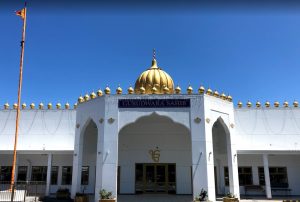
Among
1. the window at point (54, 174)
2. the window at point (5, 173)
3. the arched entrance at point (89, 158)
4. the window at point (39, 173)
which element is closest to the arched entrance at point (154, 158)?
the arched entrance at point (89, 158)

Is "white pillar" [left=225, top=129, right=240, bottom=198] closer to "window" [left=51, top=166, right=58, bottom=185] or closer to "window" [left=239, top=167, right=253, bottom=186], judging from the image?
"window" [left=239, top=167, right=253, bottom=186]

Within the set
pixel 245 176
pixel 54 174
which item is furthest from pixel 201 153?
pixel 54 174

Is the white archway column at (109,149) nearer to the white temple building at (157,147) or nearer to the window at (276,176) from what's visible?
the white temple building at (157,147)

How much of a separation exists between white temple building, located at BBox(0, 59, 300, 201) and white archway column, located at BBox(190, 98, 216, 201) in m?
1.60

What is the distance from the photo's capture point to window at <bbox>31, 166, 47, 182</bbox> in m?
22.9

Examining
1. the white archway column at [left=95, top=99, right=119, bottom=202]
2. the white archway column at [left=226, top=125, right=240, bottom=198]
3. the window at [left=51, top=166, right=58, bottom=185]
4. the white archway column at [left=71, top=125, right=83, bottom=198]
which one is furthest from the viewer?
the window at [left=51, top=166, right=58, bottom=185]

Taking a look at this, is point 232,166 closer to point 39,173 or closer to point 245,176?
point 245,176

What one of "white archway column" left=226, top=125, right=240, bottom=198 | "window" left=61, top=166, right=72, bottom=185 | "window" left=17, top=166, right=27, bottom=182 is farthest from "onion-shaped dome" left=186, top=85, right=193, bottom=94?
"window" left=17, top=166, right=27, bottom=182

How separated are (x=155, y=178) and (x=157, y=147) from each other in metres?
2.11

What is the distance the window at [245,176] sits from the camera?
2202 centimetres

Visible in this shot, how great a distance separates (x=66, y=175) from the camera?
2278 centimetres

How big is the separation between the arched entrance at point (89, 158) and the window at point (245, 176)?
10.1m

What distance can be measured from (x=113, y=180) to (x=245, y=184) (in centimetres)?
1004

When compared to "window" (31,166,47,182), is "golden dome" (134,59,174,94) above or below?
above
